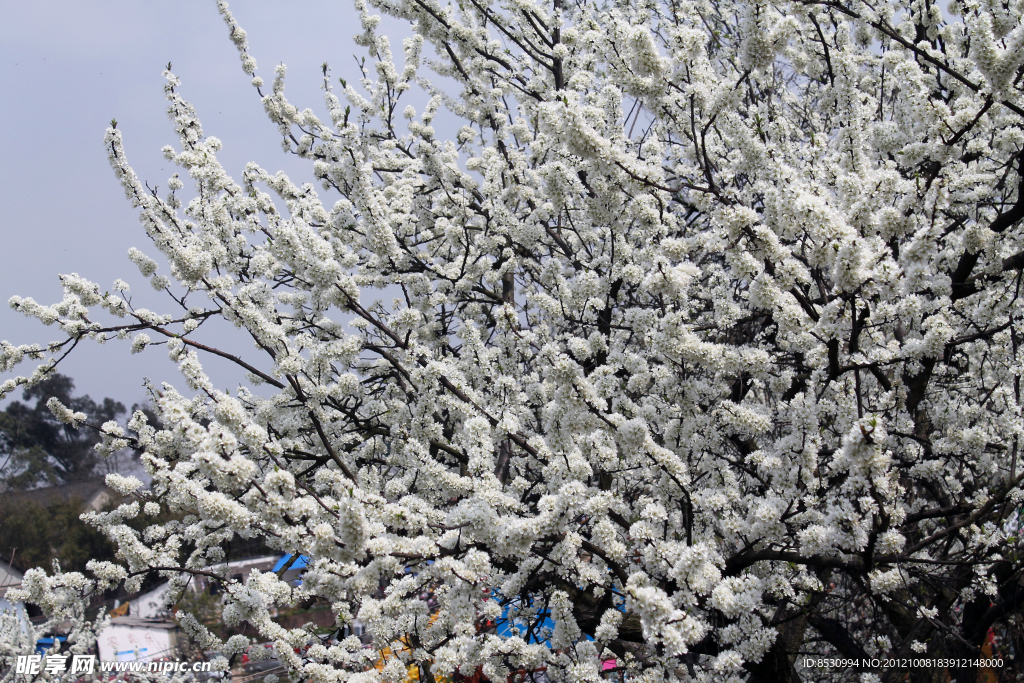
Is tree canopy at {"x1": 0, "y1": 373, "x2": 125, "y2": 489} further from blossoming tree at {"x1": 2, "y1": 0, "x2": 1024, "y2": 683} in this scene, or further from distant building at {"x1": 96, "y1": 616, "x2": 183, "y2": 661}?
blossoming tree at {"x1": 2, "y1": 0, "x2": 1024, "y2": 683}

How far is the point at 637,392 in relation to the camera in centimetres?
458

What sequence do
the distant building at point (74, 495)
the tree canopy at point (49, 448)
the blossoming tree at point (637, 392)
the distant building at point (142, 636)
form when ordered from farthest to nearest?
the distant building at point (74, 495), the tree canopy at point (49, 448), the distant building at point (142, 636), the blossoming tree at point (637, 392)

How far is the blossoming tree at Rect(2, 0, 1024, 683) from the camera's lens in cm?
306

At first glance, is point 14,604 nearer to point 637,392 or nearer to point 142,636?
point 637,392

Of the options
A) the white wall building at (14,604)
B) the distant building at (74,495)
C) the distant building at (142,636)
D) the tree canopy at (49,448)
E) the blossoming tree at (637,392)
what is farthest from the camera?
the distant building at (74,495)

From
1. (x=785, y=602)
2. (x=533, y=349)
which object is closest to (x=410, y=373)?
(x=533, y=349)

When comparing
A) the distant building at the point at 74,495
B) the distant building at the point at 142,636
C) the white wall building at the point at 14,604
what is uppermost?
the distant building at the point at 74,495

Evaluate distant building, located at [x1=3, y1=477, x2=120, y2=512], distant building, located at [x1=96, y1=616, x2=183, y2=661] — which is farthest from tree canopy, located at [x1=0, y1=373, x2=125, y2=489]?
distant building, located at [x1=96, y1=616, x2=183, y2=661]

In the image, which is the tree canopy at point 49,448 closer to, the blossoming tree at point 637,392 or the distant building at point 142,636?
the distant building at point 142,636

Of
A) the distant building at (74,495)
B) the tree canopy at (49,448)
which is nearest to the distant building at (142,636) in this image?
the tree canopy at (49,448)

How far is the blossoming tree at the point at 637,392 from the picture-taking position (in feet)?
10.0

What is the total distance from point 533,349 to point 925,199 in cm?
303

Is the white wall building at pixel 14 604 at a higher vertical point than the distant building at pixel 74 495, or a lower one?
lower

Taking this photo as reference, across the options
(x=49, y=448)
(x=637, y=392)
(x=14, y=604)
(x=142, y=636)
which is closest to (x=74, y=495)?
(x=49, y=448)
